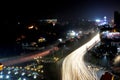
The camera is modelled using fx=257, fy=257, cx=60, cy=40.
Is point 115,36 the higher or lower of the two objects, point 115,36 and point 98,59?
the higher

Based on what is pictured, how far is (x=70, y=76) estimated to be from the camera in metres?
37.8

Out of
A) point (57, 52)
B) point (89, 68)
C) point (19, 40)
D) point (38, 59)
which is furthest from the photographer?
point (19, 40)

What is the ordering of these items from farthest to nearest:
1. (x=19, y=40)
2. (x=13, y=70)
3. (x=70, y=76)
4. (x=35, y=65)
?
(x=19, y=40) → (x=35, y=65) → (x=13, y=70) → (x=70, y=76)

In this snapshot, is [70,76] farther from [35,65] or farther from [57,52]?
[57,52]

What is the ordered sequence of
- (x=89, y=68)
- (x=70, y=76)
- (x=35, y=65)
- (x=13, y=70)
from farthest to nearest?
1. (x=35, y=65)
2. (x=89, y=68)
3. (x=13, y=70)
4. (x=70, y=76)

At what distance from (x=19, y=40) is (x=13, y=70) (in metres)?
42.6

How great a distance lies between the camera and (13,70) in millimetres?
40438

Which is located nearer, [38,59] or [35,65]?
[35,65]

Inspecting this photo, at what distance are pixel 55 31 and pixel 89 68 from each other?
69293mm

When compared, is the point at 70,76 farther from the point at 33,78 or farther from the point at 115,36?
the point at 115,36

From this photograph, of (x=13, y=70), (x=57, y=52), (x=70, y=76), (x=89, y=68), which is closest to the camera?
(x=70, y=76)

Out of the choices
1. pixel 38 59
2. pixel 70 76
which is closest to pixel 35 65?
pixel 38 59

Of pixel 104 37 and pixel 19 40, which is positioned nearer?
pixel 104 37

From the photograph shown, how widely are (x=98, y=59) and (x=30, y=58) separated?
15.5 metres
